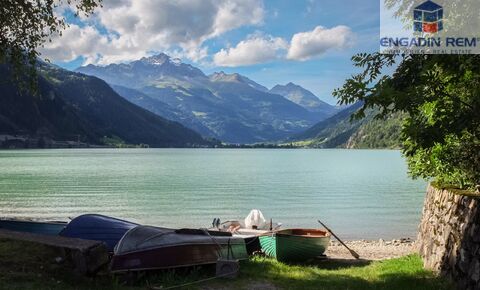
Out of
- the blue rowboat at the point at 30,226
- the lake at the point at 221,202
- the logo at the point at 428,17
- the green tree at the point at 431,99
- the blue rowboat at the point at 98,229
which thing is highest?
the logo at the point at 428,17

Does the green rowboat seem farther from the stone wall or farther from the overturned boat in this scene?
the stone wall

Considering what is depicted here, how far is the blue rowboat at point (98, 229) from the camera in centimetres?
1788

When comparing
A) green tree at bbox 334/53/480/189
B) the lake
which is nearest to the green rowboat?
green tree at bbox 334/53/480/189

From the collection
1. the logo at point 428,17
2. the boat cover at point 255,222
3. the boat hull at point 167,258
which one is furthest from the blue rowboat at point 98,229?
the logo at point 428,17

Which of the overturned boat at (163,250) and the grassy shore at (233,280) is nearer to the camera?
the grassy shore at (233,280)

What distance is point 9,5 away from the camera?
685 inches

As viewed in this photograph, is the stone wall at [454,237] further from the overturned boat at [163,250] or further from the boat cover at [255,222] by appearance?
the boat cover at [255,222]

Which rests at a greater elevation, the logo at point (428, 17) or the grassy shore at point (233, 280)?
the logo at point (428, 17)

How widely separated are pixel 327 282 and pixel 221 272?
3577 mm

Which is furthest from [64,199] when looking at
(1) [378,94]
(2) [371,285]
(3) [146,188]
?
(1) [378,94]

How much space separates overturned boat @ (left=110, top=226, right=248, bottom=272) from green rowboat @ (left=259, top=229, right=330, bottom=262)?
162 inches

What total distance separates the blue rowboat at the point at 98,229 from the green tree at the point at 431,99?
10.9m

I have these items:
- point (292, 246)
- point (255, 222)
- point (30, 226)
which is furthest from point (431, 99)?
point (30, 226)

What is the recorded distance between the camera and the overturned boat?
48.1 ft
